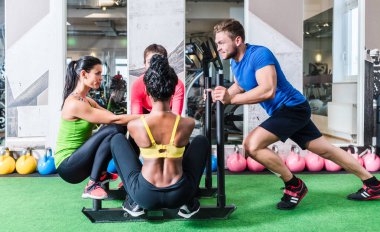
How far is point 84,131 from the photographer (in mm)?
2896

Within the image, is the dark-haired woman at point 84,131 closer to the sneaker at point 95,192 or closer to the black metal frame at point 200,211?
the sneaker at point 95,192

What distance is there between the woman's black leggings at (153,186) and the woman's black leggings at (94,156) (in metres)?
0.19

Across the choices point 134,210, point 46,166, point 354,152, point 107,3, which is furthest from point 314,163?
point 107,3

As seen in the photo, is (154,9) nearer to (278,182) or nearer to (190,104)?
(190,104)

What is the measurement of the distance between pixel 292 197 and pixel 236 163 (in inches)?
61.9

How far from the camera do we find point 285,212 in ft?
9.84

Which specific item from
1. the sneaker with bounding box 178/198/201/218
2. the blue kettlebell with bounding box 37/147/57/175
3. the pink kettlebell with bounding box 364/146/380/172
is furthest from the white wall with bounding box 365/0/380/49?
the blue kettlebell with bounding box 37/147/57/175

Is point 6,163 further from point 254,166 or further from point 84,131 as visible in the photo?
point 254,166

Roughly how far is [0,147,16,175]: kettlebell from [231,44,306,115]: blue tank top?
286 cm

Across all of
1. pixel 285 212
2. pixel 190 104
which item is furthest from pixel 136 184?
pixel 190 104

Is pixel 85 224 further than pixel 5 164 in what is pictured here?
No

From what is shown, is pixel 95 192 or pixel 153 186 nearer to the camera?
pixel 153 186

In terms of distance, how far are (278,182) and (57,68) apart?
2817 millimetres

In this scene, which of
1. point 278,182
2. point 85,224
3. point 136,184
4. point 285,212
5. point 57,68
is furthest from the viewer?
point 57,68
